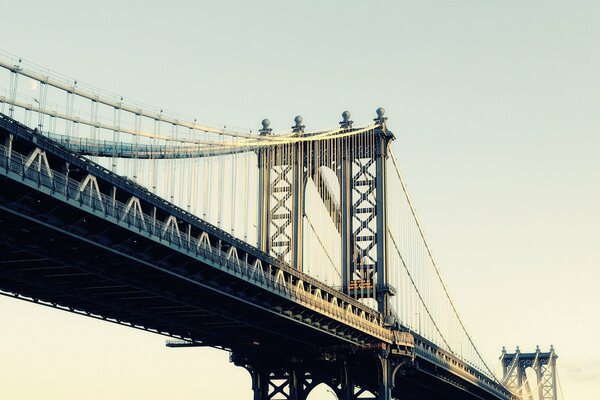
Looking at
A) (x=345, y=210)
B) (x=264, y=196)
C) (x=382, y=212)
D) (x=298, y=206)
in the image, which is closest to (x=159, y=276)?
(x=298, y=206)

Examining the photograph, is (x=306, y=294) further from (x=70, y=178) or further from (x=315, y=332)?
(x=70, y=178)

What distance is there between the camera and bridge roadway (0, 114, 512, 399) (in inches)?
1780

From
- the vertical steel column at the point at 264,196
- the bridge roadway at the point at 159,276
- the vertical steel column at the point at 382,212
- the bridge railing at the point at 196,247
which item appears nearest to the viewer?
the bridge railing at the point at 196,247

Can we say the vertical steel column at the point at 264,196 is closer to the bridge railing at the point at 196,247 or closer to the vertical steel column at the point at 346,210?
the vertical steel column at the point at 346,210

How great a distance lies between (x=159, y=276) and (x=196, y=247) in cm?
284

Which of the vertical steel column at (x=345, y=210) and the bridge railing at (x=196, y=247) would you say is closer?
the bridge railing at (x=196, y=247)

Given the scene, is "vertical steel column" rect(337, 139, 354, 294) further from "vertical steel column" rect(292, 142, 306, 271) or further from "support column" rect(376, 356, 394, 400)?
"support column" rect(376, 356, 394, 400)

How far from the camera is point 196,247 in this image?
56219mm

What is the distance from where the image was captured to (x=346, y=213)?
90.5m

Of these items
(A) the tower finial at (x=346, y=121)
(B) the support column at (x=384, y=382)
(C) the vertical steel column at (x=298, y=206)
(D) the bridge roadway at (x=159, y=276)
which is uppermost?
(A) the tower finial at (x=346, y=121)

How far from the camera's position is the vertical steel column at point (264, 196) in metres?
88.2

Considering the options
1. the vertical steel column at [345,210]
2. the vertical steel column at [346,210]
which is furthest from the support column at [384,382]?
the vertical steel column at [346,210]

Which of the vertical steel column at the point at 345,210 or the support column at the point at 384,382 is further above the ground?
the vertical steel column at the point at 345,210

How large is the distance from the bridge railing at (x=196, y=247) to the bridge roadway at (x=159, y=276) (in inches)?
3.0
